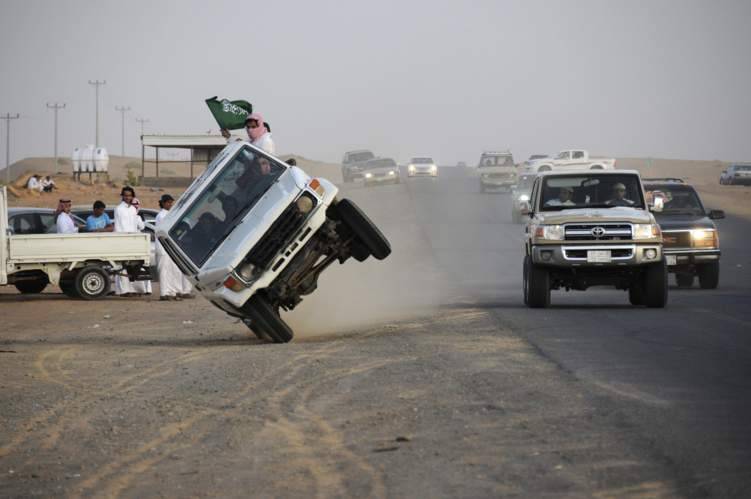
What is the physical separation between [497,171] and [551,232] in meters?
49.4

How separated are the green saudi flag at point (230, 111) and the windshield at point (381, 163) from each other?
55413mm

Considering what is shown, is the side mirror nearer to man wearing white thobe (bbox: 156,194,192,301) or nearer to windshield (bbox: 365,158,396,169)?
man wearing white thobe (bbox: 156,194,192,301)

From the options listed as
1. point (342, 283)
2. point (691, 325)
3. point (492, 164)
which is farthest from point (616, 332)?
point (492, 164)

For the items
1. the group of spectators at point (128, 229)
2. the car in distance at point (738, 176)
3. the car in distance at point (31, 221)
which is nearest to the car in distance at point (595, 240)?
the group of spectators at point (128, 229)

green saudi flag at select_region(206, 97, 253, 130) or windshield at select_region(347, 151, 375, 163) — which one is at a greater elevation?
green saudi flag at select_region(206, 97, 253, 130)

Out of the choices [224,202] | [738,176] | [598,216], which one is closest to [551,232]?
[598,216]

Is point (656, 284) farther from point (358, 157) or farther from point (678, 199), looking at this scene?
point (358, 157)

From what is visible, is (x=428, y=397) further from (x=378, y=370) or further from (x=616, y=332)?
(x=616, y=332)

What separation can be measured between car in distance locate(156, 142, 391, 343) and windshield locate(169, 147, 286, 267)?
0.04 ft

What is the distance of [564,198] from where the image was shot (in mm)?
19250

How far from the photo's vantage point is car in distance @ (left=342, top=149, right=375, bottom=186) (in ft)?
237

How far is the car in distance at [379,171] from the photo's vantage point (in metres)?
70.2

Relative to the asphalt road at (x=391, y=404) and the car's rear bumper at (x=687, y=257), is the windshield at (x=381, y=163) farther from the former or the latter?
the asphalt road at (x=391, y=404)

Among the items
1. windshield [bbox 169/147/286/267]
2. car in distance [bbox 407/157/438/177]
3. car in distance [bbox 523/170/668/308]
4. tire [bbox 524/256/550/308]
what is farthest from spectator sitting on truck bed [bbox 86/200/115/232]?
car in distance [bbox 407/157/438/177]
